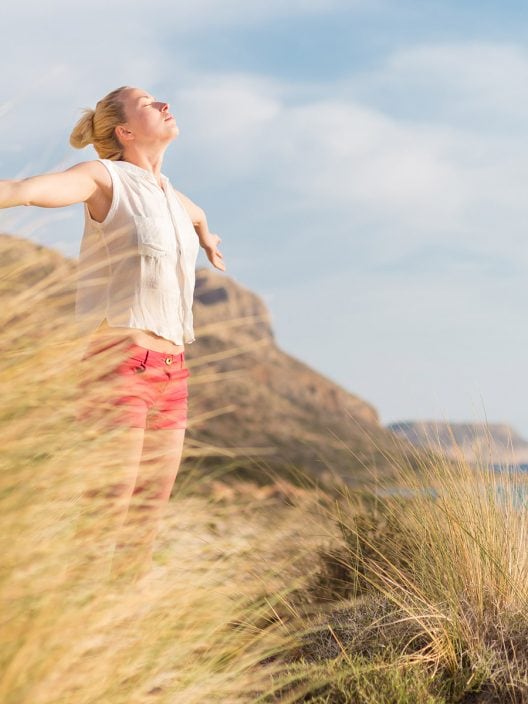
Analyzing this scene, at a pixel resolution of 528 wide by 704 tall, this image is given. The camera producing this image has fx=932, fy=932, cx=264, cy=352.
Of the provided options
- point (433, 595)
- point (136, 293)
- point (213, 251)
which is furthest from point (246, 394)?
point (136, 293)

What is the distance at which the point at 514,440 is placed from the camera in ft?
16.1

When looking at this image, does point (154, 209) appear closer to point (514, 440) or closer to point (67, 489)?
point (67, 489)

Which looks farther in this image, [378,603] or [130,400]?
[378,603]

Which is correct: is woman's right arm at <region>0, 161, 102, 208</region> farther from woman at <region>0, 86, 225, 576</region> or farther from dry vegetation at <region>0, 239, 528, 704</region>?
dry vegetation at <region>0, 239, 528, 704</region>

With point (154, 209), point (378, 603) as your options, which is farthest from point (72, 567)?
point (378, 603)

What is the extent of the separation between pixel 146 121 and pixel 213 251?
0.82 metres

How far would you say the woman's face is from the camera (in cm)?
325

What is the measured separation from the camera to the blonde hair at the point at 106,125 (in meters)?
3.32

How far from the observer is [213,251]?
396 cm

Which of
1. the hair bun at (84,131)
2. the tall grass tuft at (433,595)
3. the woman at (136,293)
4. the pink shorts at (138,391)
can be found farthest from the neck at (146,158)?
the tall grass tuft at (433,595)

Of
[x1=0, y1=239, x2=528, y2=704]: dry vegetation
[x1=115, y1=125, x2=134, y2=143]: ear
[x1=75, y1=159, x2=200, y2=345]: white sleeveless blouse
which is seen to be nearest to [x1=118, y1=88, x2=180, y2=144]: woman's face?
[x1=115, y1=125, x2=134, y2=143]: ear

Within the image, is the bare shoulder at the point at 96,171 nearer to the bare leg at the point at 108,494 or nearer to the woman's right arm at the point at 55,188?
the woman's right arm at the point at 55,188

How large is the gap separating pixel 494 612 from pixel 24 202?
7.31 ft

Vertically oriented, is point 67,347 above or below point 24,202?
below
